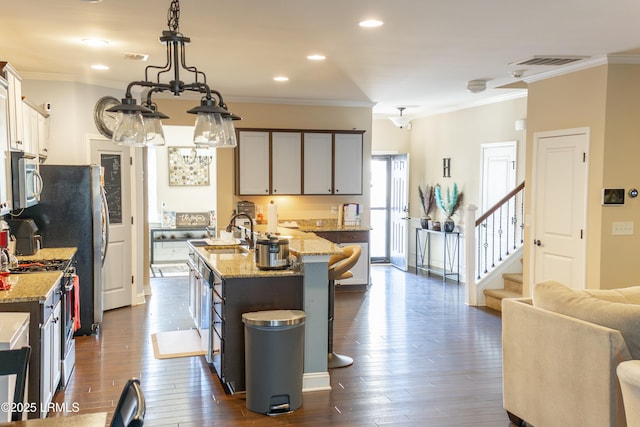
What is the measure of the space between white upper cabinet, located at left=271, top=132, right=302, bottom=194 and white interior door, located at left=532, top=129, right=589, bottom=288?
3.37 metres

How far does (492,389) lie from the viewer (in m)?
4.47

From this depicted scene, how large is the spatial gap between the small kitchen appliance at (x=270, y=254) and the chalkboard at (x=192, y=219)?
671 cm

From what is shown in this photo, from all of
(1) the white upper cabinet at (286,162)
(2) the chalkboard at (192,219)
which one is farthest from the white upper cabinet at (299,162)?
(2) the chalkboard at (192,219)

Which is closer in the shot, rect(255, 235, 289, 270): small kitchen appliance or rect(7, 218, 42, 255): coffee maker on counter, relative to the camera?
rect(255, 235, 289, 270): small kitchen appliance

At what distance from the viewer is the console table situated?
934 centimetres

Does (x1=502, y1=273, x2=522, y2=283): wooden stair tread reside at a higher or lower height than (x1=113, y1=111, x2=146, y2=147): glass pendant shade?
lower

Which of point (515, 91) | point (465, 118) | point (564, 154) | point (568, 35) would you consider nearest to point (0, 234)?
point (568, 35)

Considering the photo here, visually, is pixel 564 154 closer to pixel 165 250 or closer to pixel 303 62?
pixel 303 62

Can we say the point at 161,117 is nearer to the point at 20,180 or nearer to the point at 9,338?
the point at 9,338

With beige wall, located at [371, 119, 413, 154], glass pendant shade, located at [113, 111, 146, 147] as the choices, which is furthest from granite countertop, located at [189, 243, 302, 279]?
beige wall, located at [371, 119, 413, 154]

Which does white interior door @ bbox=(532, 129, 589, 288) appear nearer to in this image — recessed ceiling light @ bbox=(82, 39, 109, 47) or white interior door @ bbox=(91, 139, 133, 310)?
recessed ceiling light @ bbox=(82, 39, 109, 47)

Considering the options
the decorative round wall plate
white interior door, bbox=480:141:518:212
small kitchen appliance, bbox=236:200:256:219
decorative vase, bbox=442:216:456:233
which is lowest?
decorative vase, bbox=442:216:456:233

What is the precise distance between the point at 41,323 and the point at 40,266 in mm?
1141

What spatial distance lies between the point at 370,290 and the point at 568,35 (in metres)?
4.78
